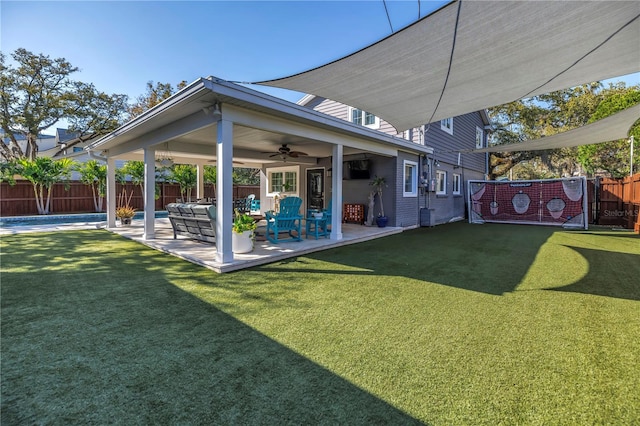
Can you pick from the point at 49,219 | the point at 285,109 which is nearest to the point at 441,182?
the point at 285,109

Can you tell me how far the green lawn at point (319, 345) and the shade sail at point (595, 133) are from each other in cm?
258

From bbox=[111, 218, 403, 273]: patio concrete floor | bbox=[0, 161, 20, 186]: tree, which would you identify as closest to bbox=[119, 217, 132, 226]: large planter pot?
bbox=[111, 218, 403, 273]: patio concrete floor

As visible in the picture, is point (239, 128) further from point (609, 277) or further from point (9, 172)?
point (9, 172)

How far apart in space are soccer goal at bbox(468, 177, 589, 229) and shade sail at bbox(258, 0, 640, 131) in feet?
27.0

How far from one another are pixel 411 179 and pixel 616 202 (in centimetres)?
792

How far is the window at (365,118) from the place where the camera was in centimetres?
1013

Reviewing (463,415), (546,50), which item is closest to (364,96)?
(546,50)

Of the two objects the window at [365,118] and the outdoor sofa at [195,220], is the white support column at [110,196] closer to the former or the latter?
the outdoor sofa at [195,220]

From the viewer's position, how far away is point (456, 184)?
13773mm

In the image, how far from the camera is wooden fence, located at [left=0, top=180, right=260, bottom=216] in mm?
11953

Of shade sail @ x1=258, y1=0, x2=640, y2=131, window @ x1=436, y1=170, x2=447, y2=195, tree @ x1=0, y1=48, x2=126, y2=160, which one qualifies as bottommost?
window @ x1=436, y1=170, x2=447, y2=195

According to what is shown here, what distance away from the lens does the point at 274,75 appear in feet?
13.0

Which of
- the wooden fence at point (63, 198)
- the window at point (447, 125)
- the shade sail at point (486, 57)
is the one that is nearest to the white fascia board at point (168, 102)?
the shade sail at point (486, 57)

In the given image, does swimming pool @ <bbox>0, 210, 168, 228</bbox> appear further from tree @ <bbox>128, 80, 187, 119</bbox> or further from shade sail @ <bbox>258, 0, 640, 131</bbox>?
shade sail @ <bbox>258, 0, 640, 131</bbox>
